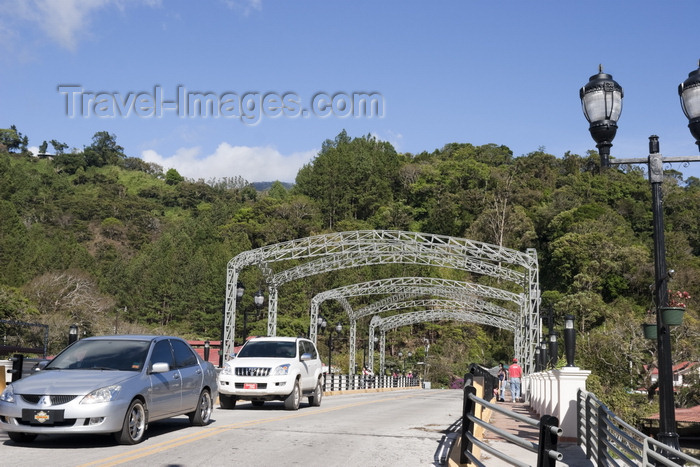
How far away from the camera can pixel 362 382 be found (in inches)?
1804

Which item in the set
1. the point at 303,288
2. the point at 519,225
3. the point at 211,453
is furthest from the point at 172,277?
the point at 211,453

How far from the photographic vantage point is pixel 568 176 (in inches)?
4075

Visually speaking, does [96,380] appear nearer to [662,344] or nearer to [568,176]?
[662,344]

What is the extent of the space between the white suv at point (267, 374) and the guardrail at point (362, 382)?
50.1 ft

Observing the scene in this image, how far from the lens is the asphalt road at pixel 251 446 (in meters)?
8.30

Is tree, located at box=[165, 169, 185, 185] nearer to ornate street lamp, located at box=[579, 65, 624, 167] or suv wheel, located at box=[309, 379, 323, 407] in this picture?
suv wheel, located at box=[309, 379, 323, 407]

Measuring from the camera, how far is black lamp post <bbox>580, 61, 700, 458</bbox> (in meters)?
9.37

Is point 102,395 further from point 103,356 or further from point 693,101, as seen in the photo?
point 693,101

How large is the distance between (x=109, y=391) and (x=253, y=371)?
7.51m

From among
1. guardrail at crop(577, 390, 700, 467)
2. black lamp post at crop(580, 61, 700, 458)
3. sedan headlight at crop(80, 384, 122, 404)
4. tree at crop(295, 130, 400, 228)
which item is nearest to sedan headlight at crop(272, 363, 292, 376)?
guardrail at crop(577, 390, 700, 467)

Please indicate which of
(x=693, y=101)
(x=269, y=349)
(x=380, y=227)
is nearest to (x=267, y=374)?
(x=269, y=349)

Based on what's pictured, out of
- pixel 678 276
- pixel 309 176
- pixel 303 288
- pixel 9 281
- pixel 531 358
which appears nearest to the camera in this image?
pixel 531 358

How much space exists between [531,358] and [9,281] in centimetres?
5841

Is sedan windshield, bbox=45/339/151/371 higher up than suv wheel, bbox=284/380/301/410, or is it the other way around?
sedan windshield, bbox=45/339/151/371
